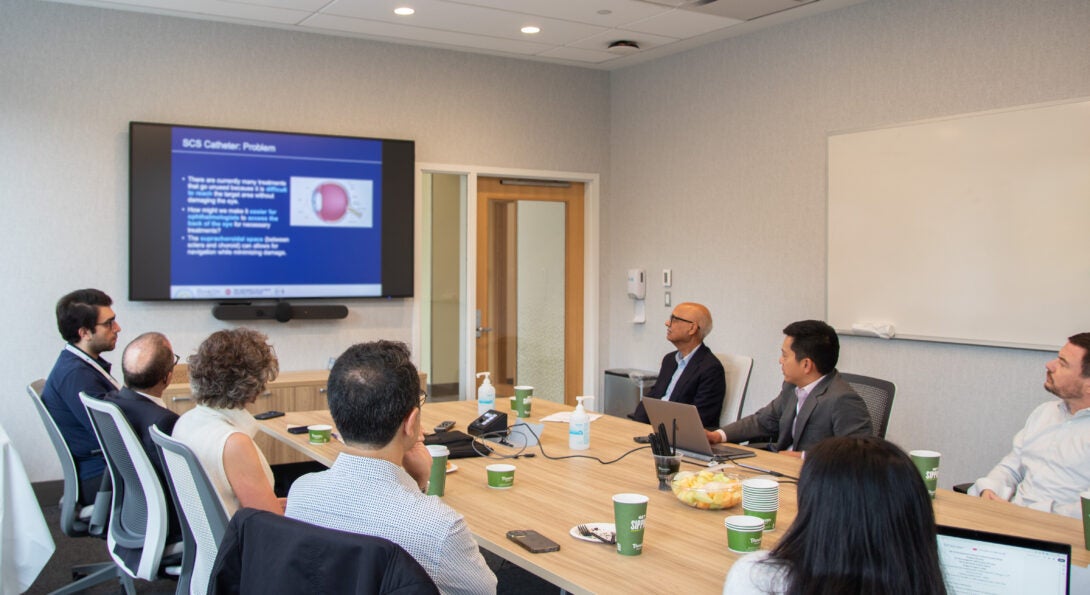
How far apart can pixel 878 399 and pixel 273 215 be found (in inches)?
149

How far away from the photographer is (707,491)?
2611 mm

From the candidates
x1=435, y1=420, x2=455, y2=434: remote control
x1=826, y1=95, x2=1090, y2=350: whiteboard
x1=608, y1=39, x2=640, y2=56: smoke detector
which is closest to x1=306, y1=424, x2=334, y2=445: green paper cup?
x1=435, y1=420, x2=455, y2=434: remote control

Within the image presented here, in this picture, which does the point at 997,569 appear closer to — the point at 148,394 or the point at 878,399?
→ the point at 878,399

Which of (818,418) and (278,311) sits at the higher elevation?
(278,311)

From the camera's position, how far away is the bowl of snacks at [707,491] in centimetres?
260

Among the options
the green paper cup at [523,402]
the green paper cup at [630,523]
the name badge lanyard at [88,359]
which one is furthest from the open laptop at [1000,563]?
the name badge lanyard at [88,359]

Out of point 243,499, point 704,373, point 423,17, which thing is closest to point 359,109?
point 423,17

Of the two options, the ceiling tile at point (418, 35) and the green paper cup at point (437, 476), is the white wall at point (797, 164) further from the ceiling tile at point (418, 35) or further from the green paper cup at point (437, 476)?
the green paper cup at point (437, 476)

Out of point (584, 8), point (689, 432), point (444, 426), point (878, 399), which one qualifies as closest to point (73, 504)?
point (444, 426)

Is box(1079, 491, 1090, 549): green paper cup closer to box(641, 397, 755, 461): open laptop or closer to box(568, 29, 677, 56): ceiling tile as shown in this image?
box(641, 397, 755, 461): open laptop

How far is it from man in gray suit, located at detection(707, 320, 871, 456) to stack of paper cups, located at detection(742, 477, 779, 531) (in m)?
1.06

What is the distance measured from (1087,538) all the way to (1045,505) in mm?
839

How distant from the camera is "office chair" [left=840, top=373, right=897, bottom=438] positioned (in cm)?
374

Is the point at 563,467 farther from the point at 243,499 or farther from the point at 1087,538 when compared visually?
the point at 1087,538
